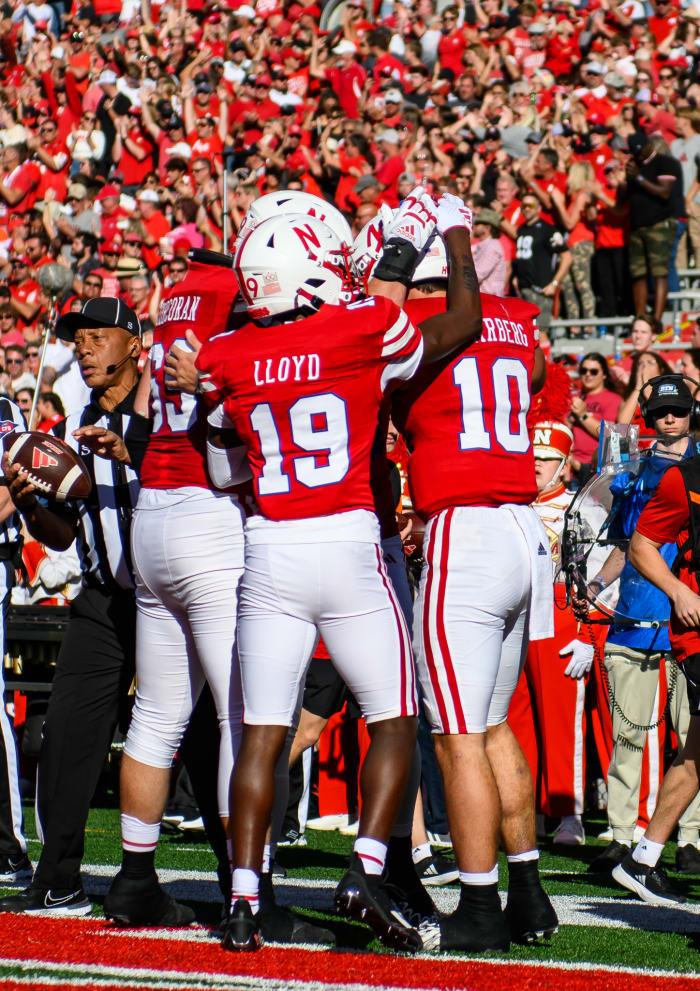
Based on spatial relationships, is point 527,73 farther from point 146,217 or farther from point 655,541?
point 655,541

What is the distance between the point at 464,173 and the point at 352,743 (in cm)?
738

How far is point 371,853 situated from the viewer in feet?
12.5

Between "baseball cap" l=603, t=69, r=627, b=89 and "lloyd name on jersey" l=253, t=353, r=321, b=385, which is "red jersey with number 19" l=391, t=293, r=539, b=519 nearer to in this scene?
"lloyd name on jersey" l=253, t=353, r=321, b=385

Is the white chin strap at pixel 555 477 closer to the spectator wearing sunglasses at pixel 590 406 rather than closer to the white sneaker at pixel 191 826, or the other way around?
the spectator wearing sunglasses at pixel 590 406

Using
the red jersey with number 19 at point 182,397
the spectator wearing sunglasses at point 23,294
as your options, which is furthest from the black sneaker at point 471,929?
the spectator wearing sunglasses at point 23,294

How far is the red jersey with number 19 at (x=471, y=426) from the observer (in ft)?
14.1

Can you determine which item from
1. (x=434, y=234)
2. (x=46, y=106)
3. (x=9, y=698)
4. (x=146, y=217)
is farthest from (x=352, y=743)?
(x=46, y=106)

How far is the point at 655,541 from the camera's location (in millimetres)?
5172

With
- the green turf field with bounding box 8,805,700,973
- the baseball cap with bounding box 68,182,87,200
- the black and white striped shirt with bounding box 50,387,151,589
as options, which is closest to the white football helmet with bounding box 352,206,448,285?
the black and white striped shirt with bounding box 50,387,151,589

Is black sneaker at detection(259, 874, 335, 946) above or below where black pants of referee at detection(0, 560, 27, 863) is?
below

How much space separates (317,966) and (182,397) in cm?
177

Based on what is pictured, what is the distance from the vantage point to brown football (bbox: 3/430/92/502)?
459cm

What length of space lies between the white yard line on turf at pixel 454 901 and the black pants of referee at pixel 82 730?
531mm

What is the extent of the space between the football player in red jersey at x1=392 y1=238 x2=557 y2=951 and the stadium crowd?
7.59ft
